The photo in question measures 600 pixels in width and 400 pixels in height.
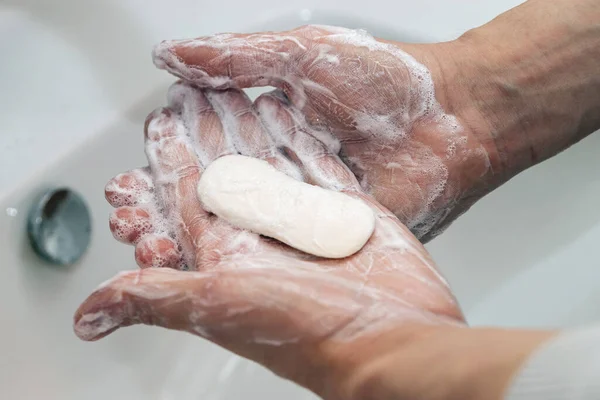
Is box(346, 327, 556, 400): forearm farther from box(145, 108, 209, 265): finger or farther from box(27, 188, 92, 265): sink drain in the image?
box(27, 188, 92, 265): sink drain

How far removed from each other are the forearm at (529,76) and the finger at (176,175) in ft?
1.12

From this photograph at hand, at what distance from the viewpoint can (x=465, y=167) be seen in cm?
69

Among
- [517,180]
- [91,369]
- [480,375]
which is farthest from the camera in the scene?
[517,180]

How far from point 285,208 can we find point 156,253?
14 cm

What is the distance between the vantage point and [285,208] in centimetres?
57

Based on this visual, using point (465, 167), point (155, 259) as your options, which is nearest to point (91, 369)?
point (155, 259)

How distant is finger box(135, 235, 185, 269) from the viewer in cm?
58

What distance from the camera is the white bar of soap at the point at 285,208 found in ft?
1.80

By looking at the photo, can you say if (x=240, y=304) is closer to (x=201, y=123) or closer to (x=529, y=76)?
(x=201, y=123)

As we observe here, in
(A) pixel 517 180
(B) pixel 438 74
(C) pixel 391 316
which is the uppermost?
(B) pixel 438 74

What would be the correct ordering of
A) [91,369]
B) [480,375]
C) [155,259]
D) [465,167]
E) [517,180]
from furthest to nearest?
[517,180] → [91,369] → [465,167] → [155,259] → [480,375]

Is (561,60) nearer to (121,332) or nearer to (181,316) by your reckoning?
(181,316)

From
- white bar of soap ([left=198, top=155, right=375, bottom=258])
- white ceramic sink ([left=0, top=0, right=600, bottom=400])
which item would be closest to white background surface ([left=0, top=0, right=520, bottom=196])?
white ceramic sink ([left=0, top=0, right=600, bottom=400])

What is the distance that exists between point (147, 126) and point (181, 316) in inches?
10.0
